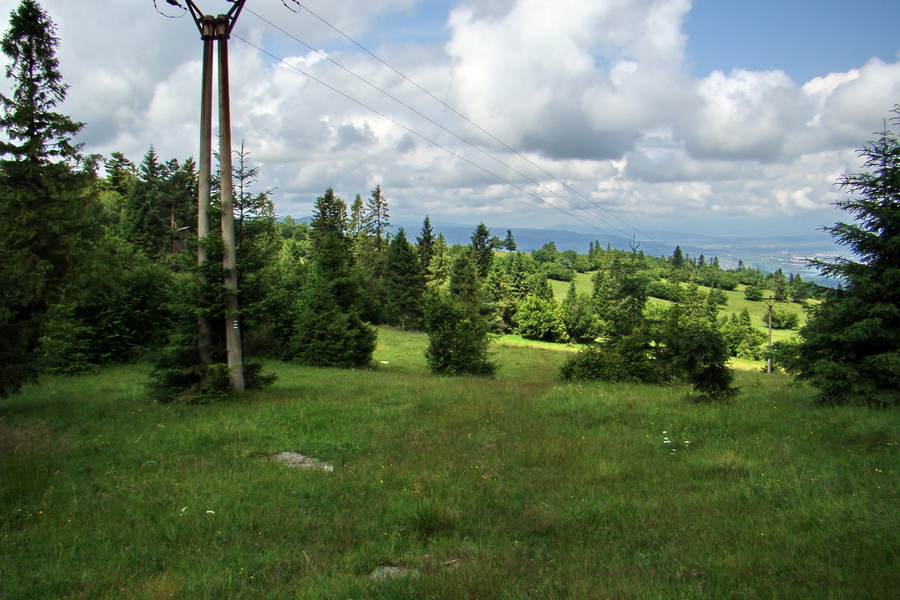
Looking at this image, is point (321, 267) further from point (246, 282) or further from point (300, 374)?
point (246, 282)

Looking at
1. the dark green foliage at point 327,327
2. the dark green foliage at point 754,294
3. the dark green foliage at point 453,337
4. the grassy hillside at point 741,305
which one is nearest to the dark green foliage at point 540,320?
the grassy hillside at point 741,305

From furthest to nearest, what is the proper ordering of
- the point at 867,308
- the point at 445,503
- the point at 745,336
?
the point at 745,336 → the point at 867,308 → the point at 445,503

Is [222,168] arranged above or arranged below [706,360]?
above

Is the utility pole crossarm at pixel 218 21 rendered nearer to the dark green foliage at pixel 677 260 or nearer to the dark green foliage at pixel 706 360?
A: the dark green foliage at pixel 706 360

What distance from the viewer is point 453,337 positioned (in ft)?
94.8

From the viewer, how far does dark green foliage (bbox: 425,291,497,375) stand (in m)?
29.0

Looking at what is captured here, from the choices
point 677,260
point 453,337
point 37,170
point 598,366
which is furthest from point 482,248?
point 677,260

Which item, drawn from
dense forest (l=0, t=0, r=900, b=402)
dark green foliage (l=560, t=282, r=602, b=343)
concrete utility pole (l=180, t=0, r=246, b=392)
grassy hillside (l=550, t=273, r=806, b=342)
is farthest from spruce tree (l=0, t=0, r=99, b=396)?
grassy hillside (l=550, t=273, r=806, b=342)

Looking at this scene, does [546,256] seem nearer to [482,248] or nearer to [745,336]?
[482,248]

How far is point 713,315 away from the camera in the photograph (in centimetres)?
9425

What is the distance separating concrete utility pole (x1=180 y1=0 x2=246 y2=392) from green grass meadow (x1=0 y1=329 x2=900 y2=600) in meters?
2.38

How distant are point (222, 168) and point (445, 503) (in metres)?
12.2

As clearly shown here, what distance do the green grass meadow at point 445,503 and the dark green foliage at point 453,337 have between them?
14.9m

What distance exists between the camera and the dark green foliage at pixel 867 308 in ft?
40.3
